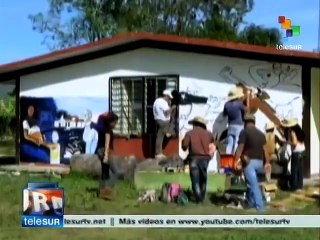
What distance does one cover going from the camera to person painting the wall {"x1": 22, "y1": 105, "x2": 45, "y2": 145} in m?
3.87

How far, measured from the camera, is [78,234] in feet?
12.5

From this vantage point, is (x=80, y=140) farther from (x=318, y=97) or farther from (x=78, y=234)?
(x=318, y=97)

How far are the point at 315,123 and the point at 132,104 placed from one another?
1.09 meters

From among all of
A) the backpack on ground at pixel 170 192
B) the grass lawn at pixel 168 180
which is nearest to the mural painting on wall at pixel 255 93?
the grass lawn at pixel 168 180

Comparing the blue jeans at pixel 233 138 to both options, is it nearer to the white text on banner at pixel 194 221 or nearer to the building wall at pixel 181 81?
the building wall at pixel 181 81

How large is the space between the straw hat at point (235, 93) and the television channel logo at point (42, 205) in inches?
41.8

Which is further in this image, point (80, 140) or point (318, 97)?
point (318, 97)

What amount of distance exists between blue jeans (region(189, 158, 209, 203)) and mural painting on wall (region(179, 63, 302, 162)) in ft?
0.62

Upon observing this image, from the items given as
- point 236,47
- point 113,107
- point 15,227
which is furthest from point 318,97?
point 15,227

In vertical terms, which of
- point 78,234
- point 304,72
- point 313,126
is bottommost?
point 78,234

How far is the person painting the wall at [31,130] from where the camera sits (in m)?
3.87

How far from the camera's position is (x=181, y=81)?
159 inches

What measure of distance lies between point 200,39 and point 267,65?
0.44 metres

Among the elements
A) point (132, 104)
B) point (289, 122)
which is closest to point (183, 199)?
point (132, 104)
